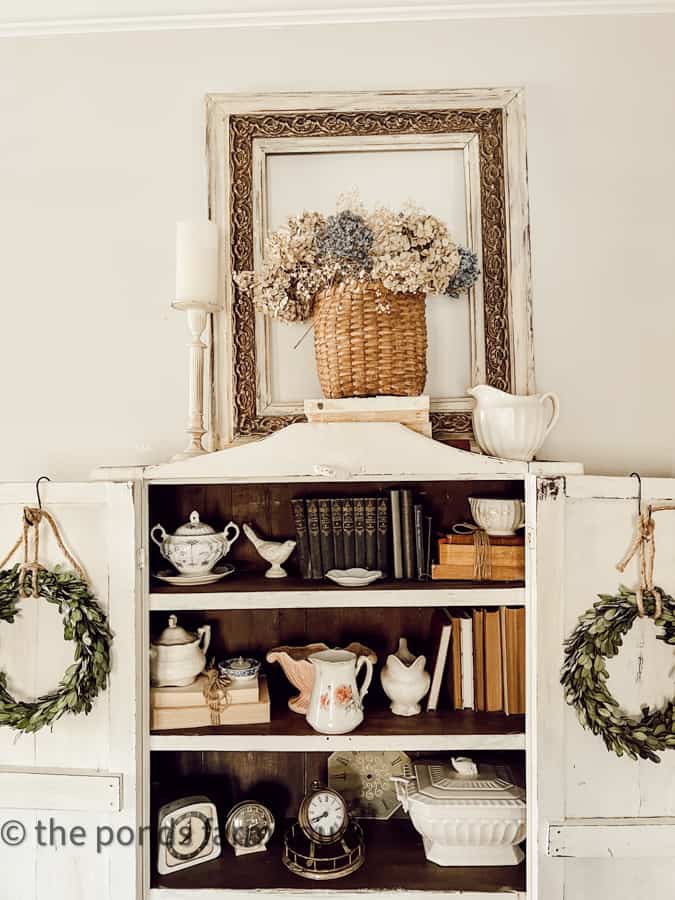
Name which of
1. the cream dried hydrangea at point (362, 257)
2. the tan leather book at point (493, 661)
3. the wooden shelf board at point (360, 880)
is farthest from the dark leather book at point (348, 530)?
the wooden shelf board at point (360, 880)

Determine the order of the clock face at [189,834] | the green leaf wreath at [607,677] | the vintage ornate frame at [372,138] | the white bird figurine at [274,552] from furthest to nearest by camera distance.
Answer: the vintage ornate frame at [372,138] → the white bird figurine at [274,552] → the clock face at [189,834] → the green leaf wreath at [607,677]

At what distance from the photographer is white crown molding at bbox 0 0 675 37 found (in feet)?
5.74

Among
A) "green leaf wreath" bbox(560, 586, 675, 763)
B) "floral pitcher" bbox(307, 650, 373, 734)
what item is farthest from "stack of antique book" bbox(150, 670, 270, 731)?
"green leaf wreath" bbox(560, 586, 675, 763)

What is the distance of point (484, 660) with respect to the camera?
1558mm

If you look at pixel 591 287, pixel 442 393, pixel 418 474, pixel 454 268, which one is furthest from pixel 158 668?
pixel 591 287

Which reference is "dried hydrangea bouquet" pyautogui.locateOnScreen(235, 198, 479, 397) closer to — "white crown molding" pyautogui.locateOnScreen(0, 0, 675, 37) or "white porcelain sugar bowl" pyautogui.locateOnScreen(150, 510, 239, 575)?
"white porcelain sugar bowl" pyautogui.locateOnScreen(150, 510, 239, 575)

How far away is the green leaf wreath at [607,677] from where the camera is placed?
4.34ft

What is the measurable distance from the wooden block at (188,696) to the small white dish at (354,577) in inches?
12.4

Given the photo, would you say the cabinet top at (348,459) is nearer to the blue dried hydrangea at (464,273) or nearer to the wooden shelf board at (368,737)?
the blue dried hydrangea at (464,273)

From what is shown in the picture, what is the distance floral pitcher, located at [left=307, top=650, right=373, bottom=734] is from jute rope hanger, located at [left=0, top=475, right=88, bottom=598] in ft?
1.82

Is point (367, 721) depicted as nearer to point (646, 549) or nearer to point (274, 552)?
point (274, 552)

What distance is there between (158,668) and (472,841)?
0.79 metres

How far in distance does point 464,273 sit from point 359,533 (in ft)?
2.17

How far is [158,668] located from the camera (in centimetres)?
153
